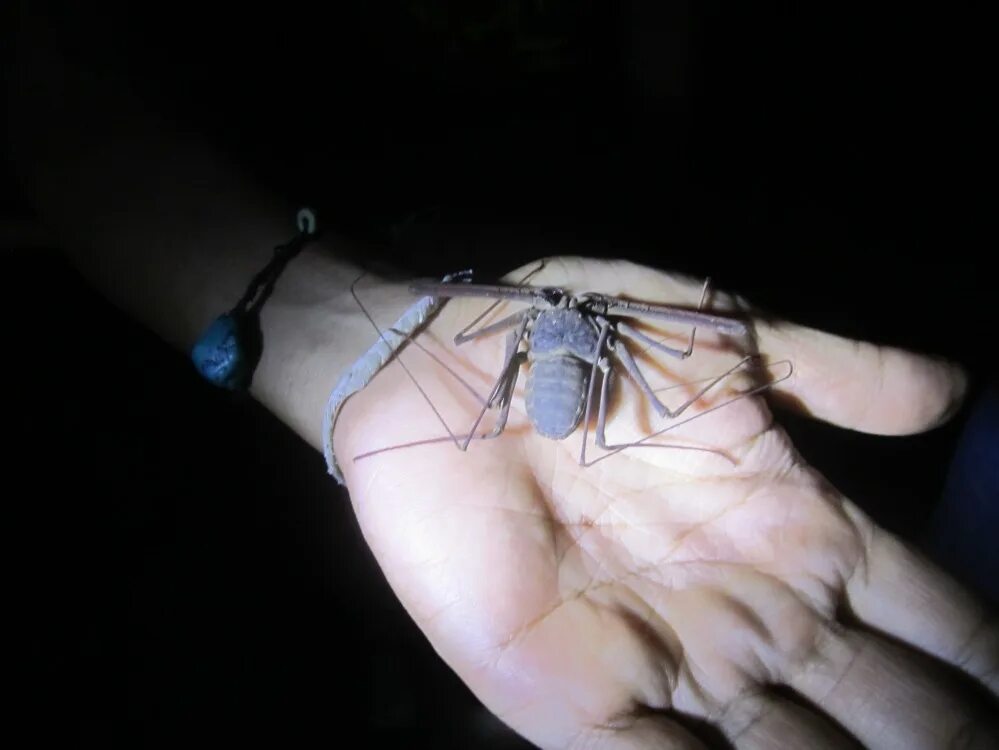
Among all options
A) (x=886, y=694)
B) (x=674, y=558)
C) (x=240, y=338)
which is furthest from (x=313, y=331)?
(x=886, y=694)

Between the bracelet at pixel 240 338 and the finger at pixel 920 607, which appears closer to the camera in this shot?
the finger at pixel 920 607

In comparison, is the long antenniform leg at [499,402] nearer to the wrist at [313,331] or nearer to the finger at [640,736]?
the wrist at [313,331]

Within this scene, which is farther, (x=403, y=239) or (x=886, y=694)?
(x=403, y=239)

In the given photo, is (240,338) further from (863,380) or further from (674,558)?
(863,380)

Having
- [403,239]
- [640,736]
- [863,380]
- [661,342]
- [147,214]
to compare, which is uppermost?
[147,214]

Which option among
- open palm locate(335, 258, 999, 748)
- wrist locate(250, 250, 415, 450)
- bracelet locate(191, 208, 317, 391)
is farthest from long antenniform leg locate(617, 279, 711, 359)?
bracelet locate(191, 208, 317, 391)

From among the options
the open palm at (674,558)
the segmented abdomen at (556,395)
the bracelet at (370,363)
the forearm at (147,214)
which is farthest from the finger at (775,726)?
the forearm at (147,214)
